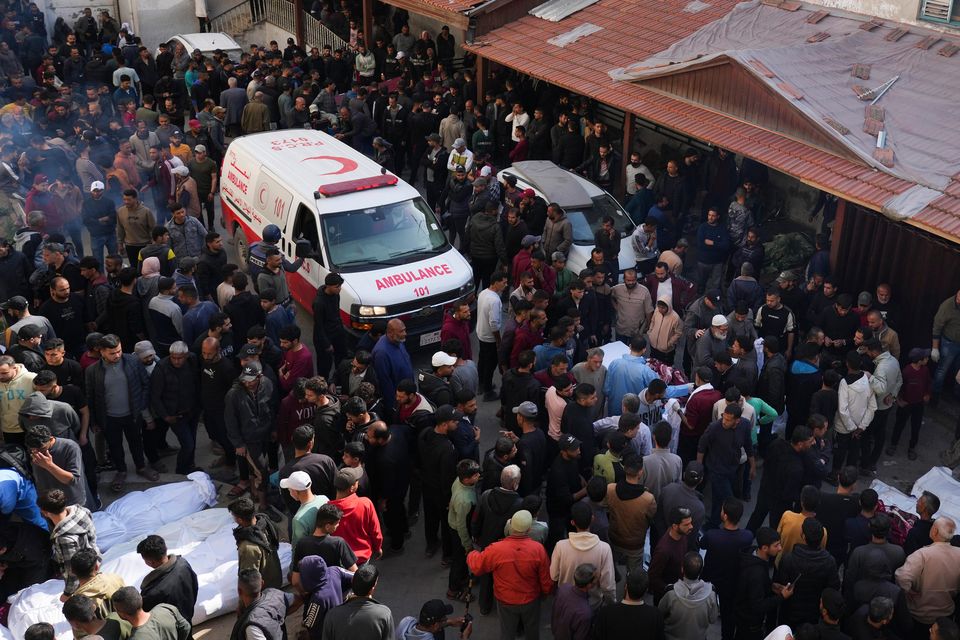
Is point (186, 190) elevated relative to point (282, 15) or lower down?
elevated

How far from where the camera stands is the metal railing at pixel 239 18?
1068 inches

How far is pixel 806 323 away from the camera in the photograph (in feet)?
37.0

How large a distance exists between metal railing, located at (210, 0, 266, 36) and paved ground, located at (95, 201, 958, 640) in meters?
19.4

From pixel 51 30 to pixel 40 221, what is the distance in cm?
1770

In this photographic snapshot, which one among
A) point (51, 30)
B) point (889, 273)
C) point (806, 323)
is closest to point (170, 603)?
point (806, 323)

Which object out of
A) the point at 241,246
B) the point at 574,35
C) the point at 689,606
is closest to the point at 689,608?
the point at 689,606

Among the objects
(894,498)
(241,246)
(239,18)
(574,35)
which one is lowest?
(239,18)

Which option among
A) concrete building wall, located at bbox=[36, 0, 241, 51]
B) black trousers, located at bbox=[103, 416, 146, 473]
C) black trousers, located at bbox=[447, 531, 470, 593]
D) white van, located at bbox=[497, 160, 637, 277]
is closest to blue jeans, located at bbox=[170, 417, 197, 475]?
black trousers, located at bbox=[103, 416, 146, 473]

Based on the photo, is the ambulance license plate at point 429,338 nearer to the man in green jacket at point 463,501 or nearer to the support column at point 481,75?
the man in green jacket at point 463,501

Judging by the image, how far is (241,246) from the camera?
14016mm

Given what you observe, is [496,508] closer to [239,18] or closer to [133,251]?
[133,251]

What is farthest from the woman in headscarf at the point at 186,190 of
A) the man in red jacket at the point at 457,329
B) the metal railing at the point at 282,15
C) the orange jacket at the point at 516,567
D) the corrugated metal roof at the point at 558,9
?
the metal railing at the point at 282,15

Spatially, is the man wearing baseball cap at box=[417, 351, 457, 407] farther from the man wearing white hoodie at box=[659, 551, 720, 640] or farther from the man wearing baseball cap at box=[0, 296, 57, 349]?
the man wearing baseball cap at box=[0, 296, 57, 349]

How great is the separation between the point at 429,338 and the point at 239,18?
19220 millimetres
